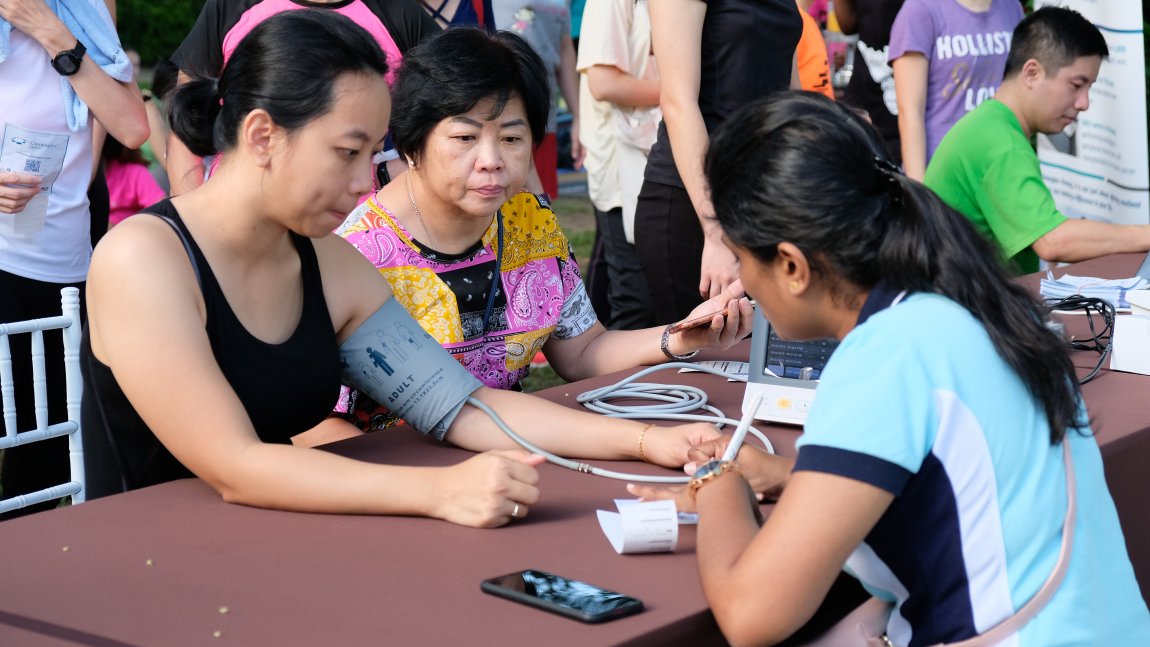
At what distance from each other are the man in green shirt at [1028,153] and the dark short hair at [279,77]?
7.01ft

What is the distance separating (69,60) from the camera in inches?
102

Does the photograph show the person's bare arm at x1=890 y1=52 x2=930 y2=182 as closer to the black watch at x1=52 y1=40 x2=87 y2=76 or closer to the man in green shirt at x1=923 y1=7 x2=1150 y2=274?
the man in green shirt at x1=923 y1=7 x2=1150 y2=274

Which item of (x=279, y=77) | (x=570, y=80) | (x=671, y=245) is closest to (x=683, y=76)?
(x=671, y=245)

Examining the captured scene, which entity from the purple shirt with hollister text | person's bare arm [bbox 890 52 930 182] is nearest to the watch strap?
person's bare arm [bbox 890 52 930 182]

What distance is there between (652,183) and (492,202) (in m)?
0.79

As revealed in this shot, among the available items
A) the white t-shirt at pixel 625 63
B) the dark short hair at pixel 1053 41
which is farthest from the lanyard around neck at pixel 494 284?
the dark short hair at pixel 1053 41

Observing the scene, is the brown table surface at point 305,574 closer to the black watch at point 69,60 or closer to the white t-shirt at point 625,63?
the black watch at point 69,60

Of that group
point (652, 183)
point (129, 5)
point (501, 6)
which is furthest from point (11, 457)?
point (129, 5)

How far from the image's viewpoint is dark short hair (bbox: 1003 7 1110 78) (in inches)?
145

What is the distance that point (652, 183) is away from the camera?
9.70 feet

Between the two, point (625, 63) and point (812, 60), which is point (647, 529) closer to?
point (625, 63)

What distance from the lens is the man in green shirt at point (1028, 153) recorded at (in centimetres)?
343

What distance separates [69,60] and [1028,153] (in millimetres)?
2513

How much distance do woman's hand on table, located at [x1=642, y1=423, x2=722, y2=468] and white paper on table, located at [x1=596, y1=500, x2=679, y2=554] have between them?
336mm
